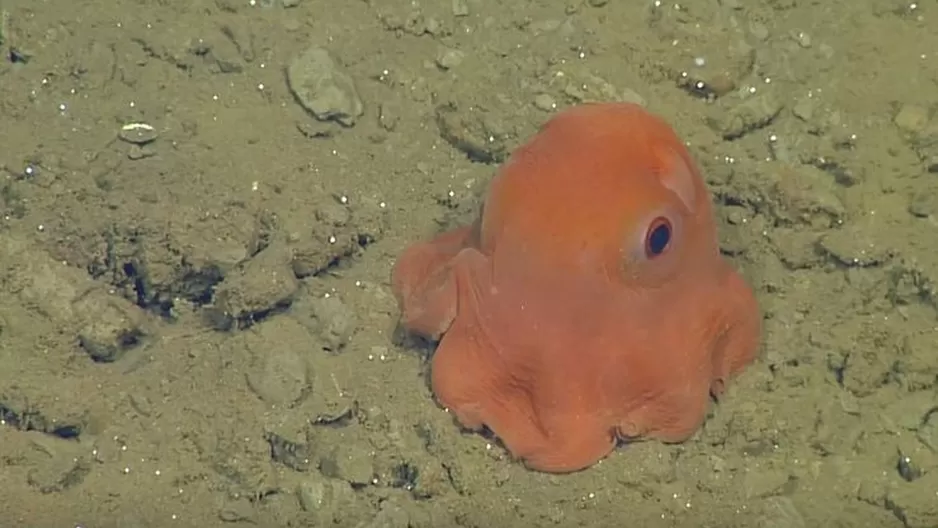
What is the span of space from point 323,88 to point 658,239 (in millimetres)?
1554

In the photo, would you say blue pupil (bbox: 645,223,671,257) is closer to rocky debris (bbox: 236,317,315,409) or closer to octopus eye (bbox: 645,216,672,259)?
octopus eye (bbox: 645,216,672,259)

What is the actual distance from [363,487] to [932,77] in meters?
2.57

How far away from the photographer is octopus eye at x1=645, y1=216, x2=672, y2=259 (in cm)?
295

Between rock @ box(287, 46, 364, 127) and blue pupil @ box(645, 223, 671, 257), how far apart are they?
1409 millimetres

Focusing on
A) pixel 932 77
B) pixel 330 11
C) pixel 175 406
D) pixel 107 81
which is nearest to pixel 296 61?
pixel 330 11

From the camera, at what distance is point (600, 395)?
3041 mm

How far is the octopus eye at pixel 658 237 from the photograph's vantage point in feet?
9.67

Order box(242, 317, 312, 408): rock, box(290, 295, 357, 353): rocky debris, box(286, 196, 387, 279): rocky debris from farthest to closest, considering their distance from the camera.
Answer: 1. box(286, 196, 387, 279): rocky debris
2. box(290, 295, 357, 353): rocky debris
3. box(242, 317, 312, 408): rock

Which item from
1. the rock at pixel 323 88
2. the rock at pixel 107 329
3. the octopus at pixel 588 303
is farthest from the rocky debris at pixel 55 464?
the rock at pixel 323 88

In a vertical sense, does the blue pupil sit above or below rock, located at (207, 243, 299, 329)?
above

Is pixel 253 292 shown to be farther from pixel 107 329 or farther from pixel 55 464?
pixel 55 464

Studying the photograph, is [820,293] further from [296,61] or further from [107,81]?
[107,81]

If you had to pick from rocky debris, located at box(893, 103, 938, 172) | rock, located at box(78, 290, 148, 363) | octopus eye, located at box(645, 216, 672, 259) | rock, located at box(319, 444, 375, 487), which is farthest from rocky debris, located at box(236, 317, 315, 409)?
rocky debris, located at box(893, 103, 938, 172)

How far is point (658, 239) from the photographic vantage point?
2.98m
